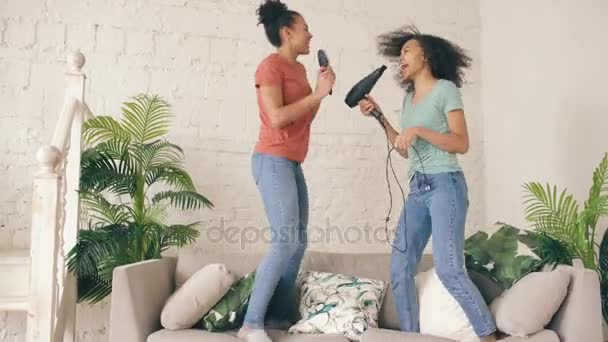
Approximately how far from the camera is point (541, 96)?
317cm

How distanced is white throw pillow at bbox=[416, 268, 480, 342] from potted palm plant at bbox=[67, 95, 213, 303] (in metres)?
1.24

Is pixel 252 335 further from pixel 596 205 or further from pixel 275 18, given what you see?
pixel 596 205

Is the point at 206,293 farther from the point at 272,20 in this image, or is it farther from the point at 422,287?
the point at 272,20

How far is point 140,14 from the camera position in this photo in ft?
10.5

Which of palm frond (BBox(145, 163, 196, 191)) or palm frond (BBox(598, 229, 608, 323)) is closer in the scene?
palm frond (BBox(598, 229, 608, 323))

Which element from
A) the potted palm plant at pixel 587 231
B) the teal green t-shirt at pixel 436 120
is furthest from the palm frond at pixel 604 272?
the teal green t-shirt at pixel 436 120

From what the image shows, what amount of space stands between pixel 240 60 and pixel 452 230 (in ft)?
6.17

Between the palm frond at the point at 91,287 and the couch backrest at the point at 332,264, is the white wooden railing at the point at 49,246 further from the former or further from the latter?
the couch backrest at the point at 332,264

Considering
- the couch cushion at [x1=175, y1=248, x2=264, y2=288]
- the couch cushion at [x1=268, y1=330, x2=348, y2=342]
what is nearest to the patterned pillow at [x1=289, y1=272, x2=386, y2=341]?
the couch cushion at [x1=268, y1=330, x2=348, y2=342]

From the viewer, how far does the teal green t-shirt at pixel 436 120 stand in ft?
6.87

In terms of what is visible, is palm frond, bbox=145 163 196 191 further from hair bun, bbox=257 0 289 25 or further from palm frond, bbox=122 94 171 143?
hair bun, bbox=257 0 289 25

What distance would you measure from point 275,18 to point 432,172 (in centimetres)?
96

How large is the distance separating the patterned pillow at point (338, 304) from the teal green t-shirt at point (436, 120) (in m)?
0.60

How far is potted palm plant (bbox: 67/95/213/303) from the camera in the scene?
2.47 meters
